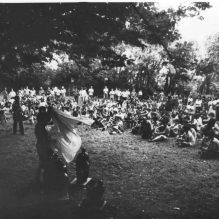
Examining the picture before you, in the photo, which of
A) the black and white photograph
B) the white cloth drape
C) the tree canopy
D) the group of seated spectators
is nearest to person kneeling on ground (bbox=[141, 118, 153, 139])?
the group of seated spectators

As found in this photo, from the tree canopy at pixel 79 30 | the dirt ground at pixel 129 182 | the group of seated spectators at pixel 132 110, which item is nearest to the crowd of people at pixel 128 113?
the group of seated spectators at pixel 132 110

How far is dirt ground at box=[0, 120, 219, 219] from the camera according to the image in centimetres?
583

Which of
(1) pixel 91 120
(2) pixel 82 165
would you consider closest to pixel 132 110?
(1) pixel 91 120

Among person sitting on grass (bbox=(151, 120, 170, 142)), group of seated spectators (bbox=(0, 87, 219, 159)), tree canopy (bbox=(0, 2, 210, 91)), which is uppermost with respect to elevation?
tree canopy (bbox=(0, 2, 210, 91))

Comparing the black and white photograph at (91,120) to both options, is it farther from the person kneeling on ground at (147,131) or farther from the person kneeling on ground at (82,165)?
the person kneeling on ground at (147,131)

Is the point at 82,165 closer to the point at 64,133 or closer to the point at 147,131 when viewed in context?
the point at 64,133

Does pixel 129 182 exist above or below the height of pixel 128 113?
below

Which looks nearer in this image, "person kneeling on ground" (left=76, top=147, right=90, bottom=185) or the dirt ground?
the dirt ground

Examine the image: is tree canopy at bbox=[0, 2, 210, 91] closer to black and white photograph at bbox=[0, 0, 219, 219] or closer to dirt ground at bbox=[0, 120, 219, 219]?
black and white photograph at bbox=[0, 0, 219, 219]

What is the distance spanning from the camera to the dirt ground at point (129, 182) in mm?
5828

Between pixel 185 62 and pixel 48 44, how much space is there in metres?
2.91

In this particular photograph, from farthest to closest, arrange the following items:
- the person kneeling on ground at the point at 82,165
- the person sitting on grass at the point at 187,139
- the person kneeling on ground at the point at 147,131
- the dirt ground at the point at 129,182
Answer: the person kneeling on ground at the point at 147,131 < the person sitting on grass at the point at 187,139 < the person kneeling on ground at the point at 82,165 < the dirt ground at the point at 129,182

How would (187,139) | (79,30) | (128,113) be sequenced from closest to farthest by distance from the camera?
1. (79,30)
2. (187,139)
3. (128,113)

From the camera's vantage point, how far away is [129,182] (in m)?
7.55
